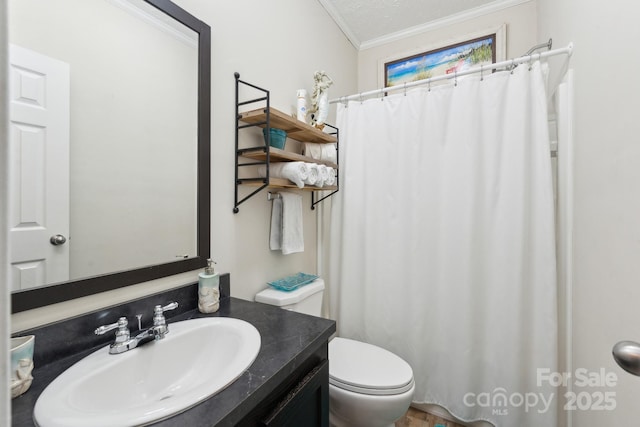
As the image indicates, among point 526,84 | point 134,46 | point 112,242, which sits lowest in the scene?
point 112,242

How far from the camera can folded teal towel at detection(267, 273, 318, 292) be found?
1.41 m

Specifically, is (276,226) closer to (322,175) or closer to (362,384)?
(322,175)

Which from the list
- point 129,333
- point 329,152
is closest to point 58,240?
point 129,333

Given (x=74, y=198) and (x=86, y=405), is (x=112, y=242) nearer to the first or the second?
(x=74, y=198)

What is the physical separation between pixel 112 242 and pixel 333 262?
129 centimetres

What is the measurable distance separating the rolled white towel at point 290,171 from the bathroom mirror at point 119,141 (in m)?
0.32

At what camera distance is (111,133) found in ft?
2.83

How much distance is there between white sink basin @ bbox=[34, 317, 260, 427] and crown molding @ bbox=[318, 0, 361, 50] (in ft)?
6.58

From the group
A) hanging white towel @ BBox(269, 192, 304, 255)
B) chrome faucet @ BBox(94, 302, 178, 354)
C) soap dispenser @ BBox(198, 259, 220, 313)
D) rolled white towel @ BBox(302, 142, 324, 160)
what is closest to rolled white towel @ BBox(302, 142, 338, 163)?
rolled white towel @ BBox(302, 142, 324, 160)

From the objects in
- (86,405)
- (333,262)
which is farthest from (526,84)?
(86,405)

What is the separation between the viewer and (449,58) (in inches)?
82.7

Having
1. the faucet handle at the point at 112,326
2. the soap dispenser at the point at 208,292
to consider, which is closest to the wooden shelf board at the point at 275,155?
the soap dispenser at the point at 208,292

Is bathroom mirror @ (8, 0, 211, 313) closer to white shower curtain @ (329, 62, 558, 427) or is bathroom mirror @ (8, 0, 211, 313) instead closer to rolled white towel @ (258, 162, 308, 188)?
rolled white towel @ (258, 162, 308, 188)

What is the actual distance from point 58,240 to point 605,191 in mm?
1595
